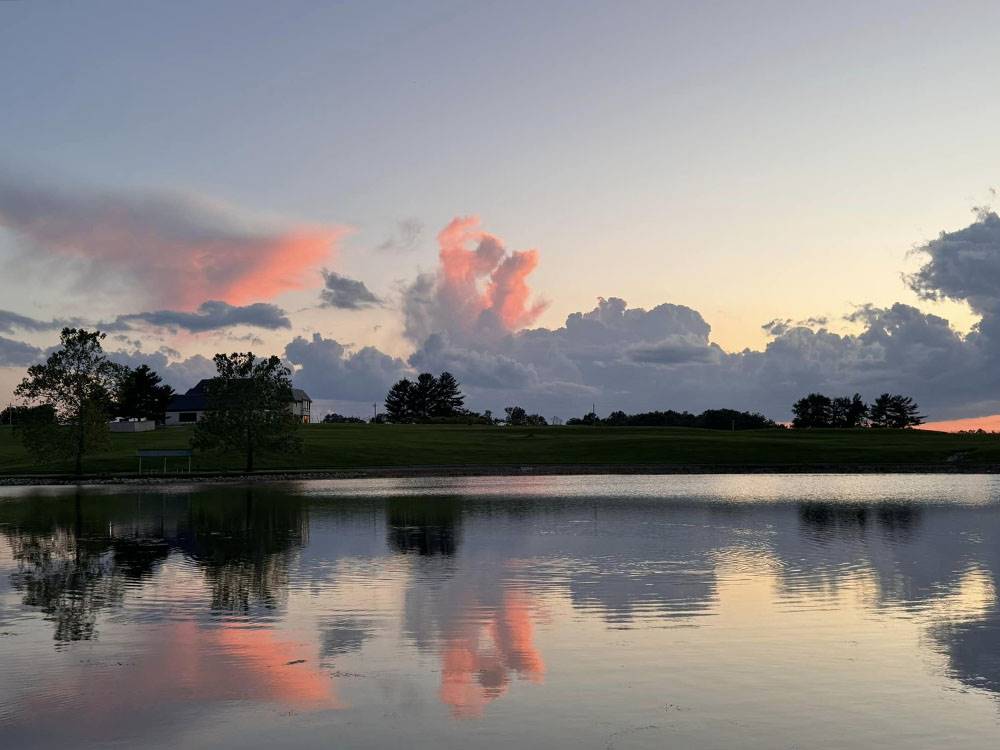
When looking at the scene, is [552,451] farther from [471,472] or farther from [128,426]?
[128,426]

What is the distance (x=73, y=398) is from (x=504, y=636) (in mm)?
92803

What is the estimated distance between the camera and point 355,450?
400ft

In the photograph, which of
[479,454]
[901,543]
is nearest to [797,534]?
[901,543]

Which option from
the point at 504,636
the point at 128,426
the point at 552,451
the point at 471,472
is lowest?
the point at 504,636

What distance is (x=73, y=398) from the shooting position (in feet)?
330

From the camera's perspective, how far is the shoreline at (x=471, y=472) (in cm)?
9175

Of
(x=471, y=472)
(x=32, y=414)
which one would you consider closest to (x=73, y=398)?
(x=32, y=414)

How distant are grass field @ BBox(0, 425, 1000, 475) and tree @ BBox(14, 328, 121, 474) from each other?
12.1 ft

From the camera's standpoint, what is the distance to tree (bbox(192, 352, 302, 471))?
102 m

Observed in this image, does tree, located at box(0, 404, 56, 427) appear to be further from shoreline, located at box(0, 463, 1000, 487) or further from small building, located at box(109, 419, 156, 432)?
small building, located at box(109, 419, 156, 432)

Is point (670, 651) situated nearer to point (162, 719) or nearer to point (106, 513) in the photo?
point (162, 719)

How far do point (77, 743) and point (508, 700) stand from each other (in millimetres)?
6092

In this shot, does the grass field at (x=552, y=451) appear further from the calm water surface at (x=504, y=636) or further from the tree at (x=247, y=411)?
the calm water surface at (x=504, y=636)

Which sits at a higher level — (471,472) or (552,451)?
(552,451)
